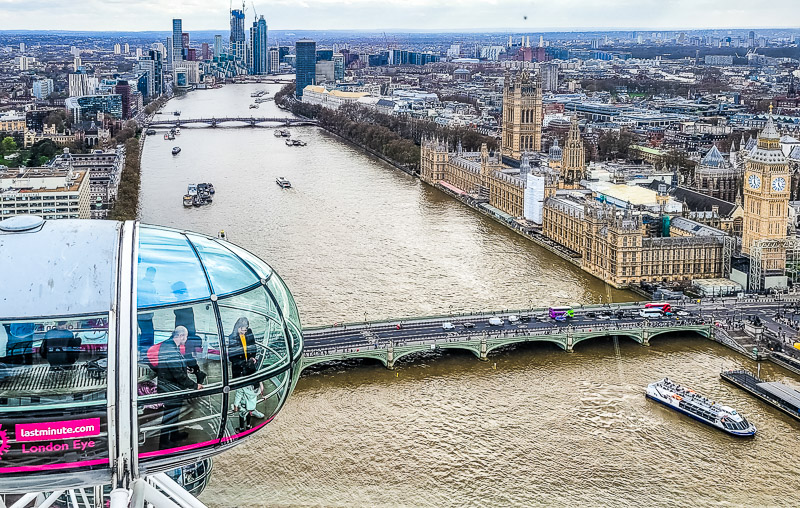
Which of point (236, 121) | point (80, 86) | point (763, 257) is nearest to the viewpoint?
point (763, 257)

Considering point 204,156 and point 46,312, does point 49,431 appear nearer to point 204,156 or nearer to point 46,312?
point 46,312

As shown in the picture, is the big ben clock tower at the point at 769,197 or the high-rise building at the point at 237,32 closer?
the big ben clock tower at the point at 769,197

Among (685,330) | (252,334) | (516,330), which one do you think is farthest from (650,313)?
(252,334)

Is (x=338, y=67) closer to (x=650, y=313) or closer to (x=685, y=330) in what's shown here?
(x=650, y=313)

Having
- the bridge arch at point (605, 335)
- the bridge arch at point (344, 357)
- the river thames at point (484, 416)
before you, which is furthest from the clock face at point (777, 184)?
the bridge arch at point (344, 357)

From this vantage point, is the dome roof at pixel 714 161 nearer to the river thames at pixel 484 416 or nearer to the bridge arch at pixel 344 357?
the river thames at pixel 484 416
